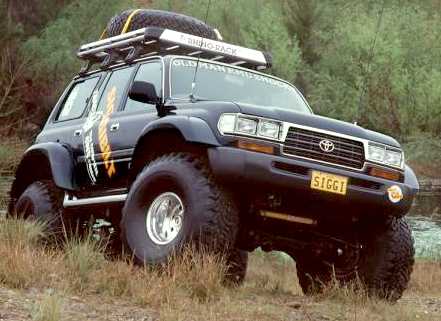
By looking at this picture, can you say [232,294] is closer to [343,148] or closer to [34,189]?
[343,148]

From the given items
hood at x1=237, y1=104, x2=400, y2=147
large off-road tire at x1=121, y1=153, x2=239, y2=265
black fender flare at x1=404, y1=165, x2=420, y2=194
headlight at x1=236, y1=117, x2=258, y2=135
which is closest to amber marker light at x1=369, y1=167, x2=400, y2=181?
black fender flare at x1=404, y1=165, x2=420, y2=194

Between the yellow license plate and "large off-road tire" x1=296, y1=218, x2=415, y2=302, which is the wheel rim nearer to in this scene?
the yellow license plate

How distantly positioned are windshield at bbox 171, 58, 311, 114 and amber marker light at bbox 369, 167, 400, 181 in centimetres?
146

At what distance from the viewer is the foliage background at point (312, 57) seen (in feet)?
91.3

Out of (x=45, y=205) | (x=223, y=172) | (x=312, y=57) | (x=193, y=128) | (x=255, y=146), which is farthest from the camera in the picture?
(x=312, y=57)

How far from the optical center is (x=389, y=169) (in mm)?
6430

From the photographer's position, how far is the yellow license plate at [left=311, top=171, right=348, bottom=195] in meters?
5.95

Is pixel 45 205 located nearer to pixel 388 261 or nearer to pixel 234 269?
pixel 234 269

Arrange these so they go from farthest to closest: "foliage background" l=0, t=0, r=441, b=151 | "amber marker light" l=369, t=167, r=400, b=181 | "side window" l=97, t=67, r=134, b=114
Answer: "foliage background" l=0, t=0, r=441, b=151 < "side window" l=97, t=67, r=134, b=114 < "amber marker light" l=369, t=167, r=400, b=181

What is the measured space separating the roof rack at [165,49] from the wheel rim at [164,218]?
160 cm

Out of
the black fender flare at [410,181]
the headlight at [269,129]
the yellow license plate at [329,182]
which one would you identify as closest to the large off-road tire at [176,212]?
the headlight at [269,129]

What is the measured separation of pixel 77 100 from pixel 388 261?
12.5 ft

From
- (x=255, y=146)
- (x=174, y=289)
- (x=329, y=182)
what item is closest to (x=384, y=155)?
(x=329, y=182)

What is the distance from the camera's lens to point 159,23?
859 centimetres
